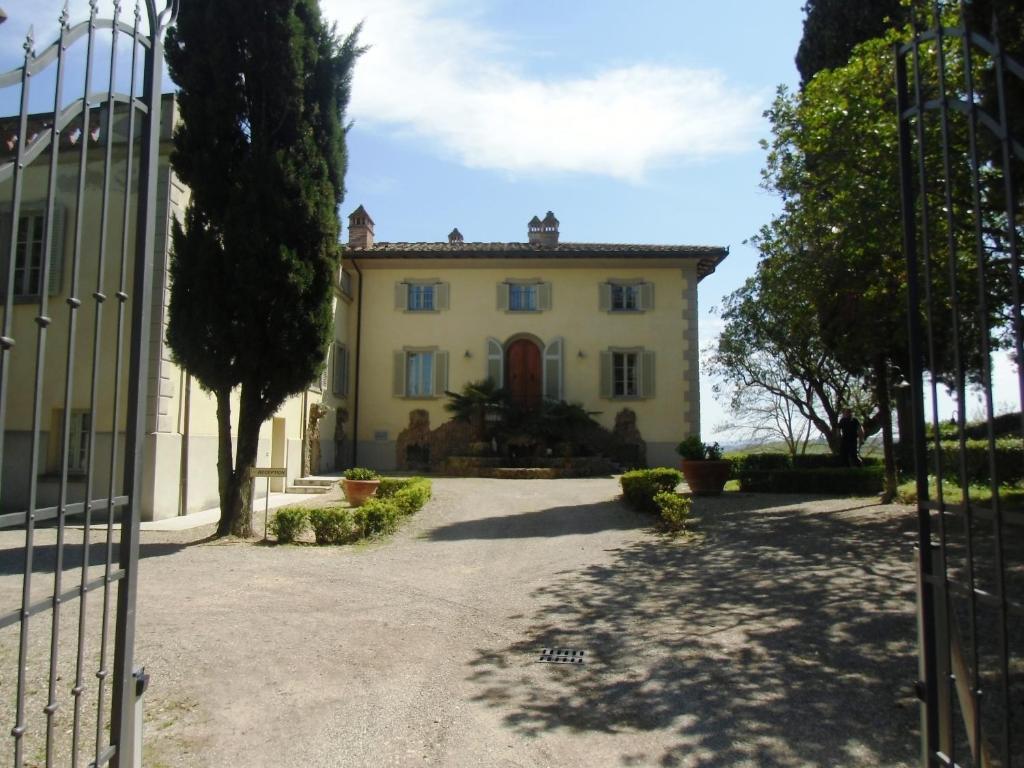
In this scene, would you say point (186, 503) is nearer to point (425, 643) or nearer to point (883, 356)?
point (425, 643)

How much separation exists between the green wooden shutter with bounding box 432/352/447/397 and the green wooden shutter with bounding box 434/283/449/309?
164 centimetres

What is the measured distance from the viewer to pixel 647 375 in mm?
23547

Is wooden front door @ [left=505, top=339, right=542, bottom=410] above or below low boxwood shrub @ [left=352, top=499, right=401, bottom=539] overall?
above

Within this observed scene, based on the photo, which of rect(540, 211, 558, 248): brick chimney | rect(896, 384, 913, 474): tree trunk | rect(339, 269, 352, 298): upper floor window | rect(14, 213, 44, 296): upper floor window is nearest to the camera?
rect(14, 213, 44, 296): upper floor window

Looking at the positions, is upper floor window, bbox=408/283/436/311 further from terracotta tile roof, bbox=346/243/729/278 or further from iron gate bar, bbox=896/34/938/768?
iron gate bar, bbox=896/34/938/768

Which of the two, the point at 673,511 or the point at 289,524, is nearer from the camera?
the point at 289,524

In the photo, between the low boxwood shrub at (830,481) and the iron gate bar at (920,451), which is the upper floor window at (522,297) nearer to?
the low boxwood shrub at (830,481)

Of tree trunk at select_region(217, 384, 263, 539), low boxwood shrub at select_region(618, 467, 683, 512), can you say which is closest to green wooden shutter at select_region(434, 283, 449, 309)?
low boxwood shrub at select_region(618, 467, 683, 512)

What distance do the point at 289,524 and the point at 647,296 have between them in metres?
16.1

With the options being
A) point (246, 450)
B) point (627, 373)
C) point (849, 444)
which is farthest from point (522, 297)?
point (246, 450)

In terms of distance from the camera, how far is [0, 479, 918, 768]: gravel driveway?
155 inches

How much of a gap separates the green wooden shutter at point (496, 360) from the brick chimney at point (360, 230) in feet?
16.5

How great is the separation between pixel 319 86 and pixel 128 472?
864cm

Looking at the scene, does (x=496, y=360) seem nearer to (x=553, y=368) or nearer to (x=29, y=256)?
(x=553, y=368)
